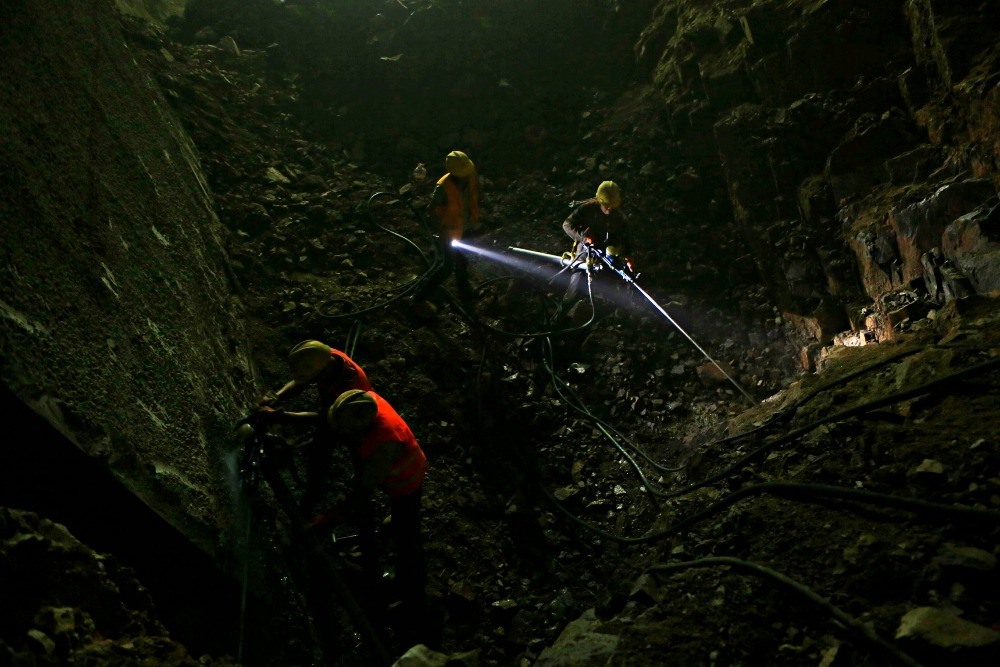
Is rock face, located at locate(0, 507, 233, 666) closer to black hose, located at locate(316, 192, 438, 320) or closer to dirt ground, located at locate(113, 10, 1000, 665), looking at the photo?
dirt ground, located at locate(113, 10, 1000, 665)

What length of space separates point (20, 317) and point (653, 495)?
341 centimetres

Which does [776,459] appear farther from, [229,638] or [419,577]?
Answer: [229,638]

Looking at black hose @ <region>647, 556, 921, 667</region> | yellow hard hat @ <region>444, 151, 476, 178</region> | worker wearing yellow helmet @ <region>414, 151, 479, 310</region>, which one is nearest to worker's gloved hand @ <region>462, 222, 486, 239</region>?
worker wearing yellow helmet @ <region>414, 151, 479, 310</region>

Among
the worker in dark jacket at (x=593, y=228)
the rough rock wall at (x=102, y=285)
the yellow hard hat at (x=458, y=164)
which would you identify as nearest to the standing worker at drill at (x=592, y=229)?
the worker in dark jacket at (x=593, y=228)

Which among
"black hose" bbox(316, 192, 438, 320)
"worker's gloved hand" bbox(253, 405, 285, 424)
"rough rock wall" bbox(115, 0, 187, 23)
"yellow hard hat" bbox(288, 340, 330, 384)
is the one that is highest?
"rough rock wall" bbox(115, 0, 187, 23)

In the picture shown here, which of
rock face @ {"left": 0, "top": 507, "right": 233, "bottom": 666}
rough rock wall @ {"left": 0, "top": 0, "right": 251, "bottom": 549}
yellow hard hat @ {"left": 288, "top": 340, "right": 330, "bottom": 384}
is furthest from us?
yellow hard hat @ {"left": 288, "top": 340, "right": 330, "bottom": 384}

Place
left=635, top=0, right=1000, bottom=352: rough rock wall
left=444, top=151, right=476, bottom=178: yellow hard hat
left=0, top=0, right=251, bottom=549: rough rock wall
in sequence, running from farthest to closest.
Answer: left=444, top=151, right=476, bottom=178: yellow hard hat → left=635, top=0, right=1000, bottom=352: rough rock wall → left=0, top=0, right=251, bottom=549: rough rock wall

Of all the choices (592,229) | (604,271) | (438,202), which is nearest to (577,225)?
(592,229)

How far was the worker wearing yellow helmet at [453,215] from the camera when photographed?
17.5 feet

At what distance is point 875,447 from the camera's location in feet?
8.80

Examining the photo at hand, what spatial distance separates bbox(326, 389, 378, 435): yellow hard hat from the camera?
9.48 feet

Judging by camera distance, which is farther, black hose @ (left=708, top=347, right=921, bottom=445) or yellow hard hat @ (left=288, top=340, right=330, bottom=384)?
yellow hard hat @ (left=288, top=340, right=330, bottom=384)

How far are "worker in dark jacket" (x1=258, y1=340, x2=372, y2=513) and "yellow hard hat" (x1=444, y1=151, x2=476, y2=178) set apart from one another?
2538 mm

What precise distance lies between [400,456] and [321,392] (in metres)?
0.70
